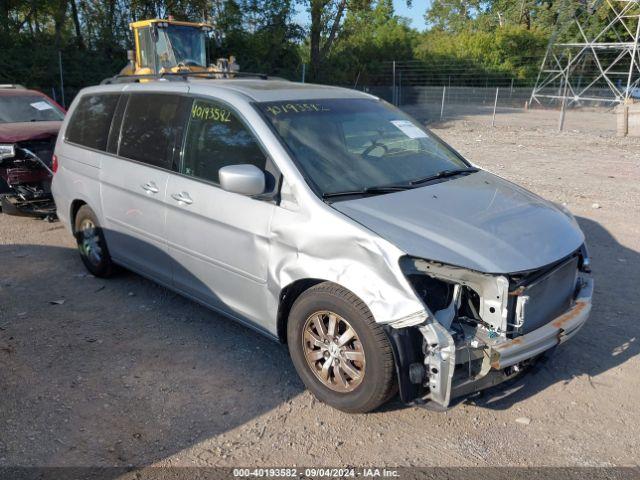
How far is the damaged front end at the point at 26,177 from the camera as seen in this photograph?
7.68 metres

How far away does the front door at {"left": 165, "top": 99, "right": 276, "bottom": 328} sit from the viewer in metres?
3.89

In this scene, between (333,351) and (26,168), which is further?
(26,168)

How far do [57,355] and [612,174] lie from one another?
384 inches

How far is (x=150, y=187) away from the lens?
15.3 feet

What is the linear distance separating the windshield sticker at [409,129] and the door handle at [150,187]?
76.1 inches

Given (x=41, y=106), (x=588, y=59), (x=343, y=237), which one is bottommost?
(x=343, y=237)

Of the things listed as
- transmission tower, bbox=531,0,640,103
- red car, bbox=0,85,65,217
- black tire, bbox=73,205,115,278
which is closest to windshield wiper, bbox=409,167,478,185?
black tire, bbox=73,205,115,278

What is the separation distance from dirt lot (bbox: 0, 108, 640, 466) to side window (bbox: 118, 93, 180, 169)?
133cm

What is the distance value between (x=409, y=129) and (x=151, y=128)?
82.6 inches

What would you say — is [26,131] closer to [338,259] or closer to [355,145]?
[355,145]

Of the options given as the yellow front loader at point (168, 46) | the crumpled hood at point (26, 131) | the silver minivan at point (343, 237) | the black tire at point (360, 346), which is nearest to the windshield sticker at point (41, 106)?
the crumpled hood at point (26, 131)

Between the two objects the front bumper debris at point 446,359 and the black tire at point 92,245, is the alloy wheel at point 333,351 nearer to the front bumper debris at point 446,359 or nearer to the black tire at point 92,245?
the front bumper debris at point 446,359

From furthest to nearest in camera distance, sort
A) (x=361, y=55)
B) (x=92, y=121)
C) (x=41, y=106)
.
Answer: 1. (x=361, y=55)
2. (x=41, y=106)
3. (x=92, y=121)

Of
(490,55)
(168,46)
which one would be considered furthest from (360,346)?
(490,55)
